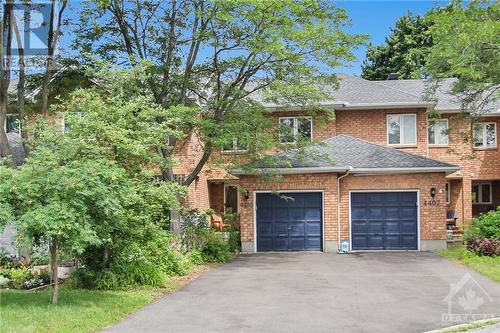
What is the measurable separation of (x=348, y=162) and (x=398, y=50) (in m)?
29.2

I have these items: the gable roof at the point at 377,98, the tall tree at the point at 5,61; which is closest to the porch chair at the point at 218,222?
the gable roof at the point at 377,98

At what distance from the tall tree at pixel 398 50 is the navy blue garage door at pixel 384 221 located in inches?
1022

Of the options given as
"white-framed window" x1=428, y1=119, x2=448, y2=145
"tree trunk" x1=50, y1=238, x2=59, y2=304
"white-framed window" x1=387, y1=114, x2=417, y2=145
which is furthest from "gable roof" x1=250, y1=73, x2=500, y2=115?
"tree trunk" x1=50, y1=238, x2=59, y2=304

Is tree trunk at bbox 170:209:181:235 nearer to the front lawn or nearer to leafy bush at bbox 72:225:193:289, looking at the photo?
leafy bush at bbox 72:225:193:289

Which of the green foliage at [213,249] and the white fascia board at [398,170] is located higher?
the white fascia board at [398,170]

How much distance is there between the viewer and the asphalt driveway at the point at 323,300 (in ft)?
29.3

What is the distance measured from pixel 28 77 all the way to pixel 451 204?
66.2 feet

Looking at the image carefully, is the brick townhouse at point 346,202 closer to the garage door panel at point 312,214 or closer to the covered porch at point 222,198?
the garage door panel at point 312,214

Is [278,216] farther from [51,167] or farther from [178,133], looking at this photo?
[51,167]

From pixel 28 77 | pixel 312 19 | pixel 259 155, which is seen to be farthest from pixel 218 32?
pixel 28 77

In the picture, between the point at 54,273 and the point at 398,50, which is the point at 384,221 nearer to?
the point at 54,273

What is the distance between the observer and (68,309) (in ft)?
31.8

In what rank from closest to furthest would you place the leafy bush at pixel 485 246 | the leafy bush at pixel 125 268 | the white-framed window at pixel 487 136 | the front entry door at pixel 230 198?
the leafy bush at pixel 125 268
the leafy bush at pixel 485 246
the white-framed window at pixel 487 136
the front entry door at pixel 230 198

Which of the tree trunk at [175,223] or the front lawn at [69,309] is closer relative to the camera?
the front lawn at [69,309]
